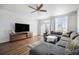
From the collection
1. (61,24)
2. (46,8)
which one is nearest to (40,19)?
(46,8)

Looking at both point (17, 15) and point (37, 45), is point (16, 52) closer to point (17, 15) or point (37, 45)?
point (37, 45)

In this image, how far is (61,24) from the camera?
154 centimetres

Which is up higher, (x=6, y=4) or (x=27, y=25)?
(x=6, y=4)

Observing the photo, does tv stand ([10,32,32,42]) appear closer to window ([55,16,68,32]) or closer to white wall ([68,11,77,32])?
window ([55,16,68,32])

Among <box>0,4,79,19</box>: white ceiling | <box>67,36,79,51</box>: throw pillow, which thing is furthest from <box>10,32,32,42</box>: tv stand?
<box>67,36,79,51</box>: throw pillow

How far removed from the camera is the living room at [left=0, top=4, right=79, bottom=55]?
1.44 m

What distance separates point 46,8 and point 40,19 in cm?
26

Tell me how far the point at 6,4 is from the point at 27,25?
58cm

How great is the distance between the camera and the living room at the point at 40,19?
1.44 metres

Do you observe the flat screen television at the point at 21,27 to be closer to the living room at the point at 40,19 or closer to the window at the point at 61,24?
the living room at the point at 40,19

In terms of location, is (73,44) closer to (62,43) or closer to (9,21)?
(62,43)

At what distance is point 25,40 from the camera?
1.69m
